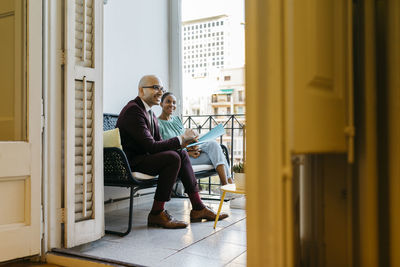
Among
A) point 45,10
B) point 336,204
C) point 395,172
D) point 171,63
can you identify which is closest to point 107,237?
point 45,10

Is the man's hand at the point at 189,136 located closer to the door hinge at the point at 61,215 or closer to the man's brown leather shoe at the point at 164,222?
the man's brown leather shoe at the point at 164,222

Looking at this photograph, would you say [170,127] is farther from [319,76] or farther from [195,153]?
[319,76]

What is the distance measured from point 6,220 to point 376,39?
6.30 ft

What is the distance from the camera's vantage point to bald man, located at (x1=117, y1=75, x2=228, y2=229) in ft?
9.42

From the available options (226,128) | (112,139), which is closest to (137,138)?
(112,139)

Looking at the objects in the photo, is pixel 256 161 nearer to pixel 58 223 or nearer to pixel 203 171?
pixel 58 223

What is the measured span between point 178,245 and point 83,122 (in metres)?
0.98

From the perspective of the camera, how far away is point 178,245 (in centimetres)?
236

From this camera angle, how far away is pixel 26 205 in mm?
2010

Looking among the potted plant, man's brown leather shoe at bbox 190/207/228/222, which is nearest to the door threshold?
the potted plant

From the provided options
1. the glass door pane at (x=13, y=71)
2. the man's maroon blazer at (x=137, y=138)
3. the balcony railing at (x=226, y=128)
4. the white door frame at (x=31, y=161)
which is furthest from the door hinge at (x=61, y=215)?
the balcony railing at (x=226, y=128)

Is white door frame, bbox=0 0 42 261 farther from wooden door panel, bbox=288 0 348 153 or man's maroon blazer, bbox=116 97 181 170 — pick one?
wooden door panel, bbox=288 0 348 153

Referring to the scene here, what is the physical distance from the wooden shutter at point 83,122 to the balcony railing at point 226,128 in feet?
7.05

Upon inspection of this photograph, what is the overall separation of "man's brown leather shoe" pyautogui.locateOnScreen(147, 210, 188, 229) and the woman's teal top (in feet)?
3.32
